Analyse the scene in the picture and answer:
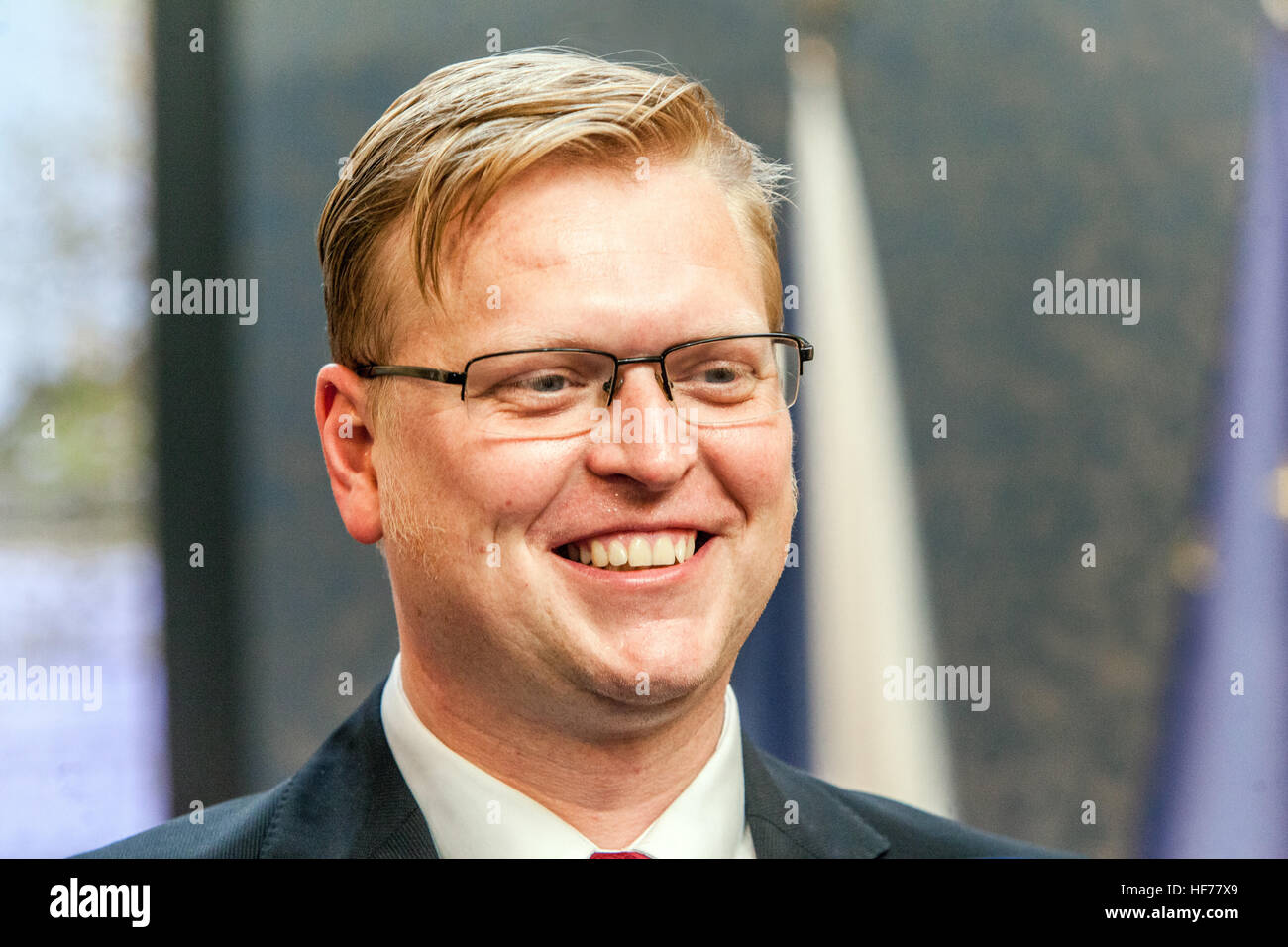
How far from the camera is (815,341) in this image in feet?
6.77

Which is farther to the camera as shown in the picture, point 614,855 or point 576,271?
point 614,855

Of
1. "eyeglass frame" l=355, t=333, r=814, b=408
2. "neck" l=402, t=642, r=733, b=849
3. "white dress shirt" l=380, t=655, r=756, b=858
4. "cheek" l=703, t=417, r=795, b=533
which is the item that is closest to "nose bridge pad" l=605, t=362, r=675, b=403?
"eyeglass frame" l=355, t=333, r=814, b=408

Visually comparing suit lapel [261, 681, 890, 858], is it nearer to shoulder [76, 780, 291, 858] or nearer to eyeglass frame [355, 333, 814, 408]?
shoulder [76, 780, 291, 858]

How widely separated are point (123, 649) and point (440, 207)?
1.09 metres

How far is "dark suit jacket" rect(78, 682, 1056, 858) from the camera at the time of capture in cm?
152

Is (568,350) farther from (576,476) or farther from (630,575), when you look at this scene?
(630,575)

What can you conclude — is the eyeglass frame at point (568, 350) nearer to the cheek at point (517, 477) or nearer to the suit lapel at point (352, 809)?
the cheek at point (517, 477)

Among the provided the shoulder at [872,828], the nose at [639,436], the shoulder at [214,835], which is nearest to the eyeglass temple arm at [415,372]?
the nose at [639,436]

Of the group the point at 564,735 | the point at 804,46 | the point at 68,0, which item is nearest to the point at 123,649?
the point at 564,735

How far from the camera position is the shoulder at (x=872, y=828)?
1.68m

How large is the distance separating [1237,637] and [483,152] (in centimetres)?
172

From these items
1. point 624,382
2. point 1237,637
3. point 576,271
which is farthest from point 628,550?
point 1237,637

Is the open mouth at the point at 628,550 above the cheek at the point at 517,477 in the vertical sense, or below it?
below

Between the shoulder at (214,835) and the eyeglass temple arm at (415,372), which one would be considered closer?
the eyeglass temple arm at (415,372)
